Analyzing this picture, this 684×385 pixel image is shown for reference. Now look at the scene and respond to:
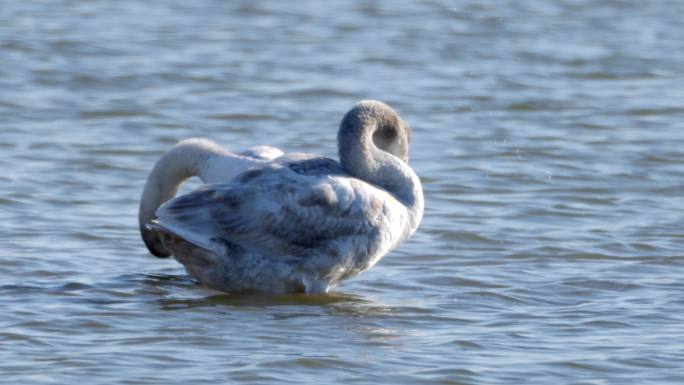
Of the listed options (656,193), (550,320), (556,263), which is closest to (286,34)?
(656,193)

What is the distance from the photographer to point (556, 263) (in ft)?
29.6

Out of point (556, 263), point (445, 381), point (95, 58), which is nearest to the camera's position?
point (445, 381)

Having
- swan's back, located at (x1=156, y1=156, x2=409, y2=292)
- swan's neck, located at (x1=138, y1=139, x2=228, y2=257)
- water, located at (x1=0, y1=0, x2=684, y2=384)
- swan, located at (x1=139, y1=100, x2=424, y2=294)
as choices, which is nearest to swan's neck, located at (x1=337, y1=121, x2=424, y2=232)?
swan, located at (x1=139, y1=100, x2=424, y2=294)

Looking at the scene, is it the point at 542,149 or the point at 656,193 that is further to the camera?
the point at 542,149

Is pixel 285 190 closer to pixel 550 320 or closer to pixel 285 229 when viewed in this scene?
pixel 285 229

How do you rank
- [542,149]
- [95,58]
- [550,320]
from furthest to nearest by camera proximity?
[95,58] → [542,149] → [550,320]

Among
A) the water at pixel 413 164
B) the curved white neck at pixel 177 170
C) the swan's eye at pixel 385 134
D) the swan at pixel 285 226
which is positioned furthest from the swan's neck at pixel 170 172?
the swan's eye at pixel 385 134

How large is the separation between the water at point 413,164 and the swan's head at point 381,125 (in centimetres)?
77

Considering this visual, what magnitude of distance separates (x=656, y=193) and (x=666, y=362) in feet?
13.9

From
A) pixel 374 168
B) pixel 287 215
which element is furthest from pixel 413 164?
pixel 287 215

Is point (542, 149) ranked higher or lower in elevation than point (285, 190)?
lower

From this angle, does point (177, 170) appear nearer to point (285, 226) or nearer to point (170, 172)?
point (170, 172)

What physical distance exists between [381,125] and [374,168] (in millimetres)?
386

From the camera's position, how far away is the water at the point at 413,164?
273 inches
